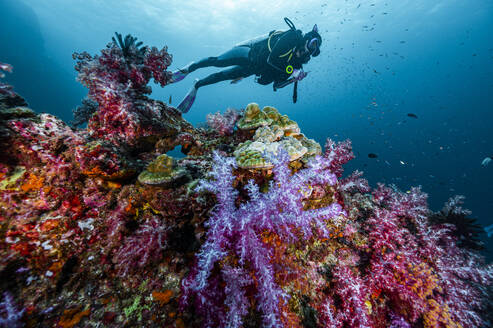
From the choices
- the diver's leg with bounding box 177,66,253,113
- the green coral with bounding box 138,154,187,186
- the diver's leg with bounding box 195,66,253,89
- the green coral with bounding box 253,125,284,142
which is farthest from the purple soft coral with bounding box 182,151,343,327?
the diver's leg with bounding box 195,66,253,89

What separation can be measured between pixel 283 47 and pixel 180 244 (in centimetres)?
694

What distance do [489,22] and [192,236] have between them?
74.5m

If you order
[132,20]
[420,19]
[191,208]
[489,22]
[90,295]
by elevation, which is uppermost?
[489,22]

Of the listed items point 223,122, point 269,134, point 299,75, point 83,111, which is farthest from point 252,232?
point 299,75

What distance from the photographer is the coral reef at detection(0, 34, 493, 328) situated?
167 centimetres

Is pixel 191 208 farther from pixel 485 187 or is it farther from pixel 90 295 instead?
pixel 485 187

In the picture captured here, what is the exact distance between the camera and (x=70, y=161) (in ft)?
6.78

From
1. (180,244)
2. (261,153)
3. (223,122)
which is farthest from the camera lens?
(223,122)

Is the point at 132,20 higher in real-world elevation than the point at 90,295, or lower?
higher

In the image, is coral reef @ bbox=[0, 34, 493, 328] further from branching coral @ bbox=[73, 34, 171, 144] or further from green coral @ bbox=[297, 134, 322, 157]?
green coral @ bbox=[297, 134, 322, 157]

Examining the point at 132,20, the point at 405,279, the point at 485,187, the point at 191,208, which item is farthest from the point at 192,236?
the point at 132,20

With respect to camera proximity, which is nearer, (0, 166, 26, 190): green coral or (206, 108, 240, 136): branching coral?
(0, 166, 26, 190): green coral

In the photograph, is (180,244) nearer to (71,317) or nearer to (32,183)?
(71,317)

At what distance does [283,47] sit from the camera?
605 cm
